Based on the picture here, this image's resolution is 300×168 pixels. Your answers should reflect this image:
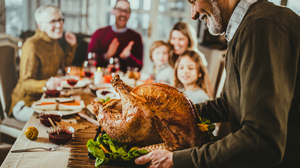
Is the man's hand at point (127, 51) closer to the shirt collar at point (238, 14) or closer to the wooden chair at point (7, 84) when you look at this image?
the wooden chair at point (7, 84)

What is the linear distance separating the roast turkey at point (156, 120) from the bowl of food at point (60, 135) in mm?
270

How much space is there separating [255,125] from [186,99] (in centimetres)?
46

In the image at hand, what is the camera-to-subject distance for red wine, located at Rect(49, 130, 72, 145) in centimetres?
141

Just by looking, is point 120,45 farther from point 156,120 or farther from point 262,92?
point 262,92

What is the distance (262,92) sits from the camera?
855mm

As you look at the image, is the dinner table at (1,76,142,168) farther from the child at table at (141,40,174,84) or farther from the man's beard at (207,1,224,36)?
the child at table at (141,40,174,84)

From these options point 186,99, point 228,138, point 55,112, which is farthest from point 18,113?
point 228,138

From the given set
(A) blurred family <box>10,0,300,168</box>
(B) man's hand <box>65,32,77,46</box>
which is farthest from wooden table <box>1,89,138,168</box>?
(B) man's hand <box>65,32,77,46</box>

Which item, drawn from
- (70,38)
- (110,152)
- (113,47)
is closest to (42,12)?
(70,38)

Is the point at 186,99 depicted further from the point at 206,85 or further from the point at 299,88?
the point at 206,85

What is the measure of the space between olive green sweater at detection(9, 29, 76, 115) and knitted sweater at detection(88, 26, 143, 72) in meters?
0.93

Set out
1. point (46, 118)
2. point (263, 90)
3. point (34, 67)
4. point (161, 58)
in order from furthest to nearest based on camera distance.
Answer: point (161, 58) → point (34, 67) → point (46, 118) → point (263, 90)

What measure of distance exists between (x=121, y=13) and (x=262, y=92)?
4.18 meters

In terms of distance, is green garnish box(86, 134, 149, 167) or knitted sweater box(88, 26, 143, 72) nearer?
green garnish box(86, 134, 149, 167)
